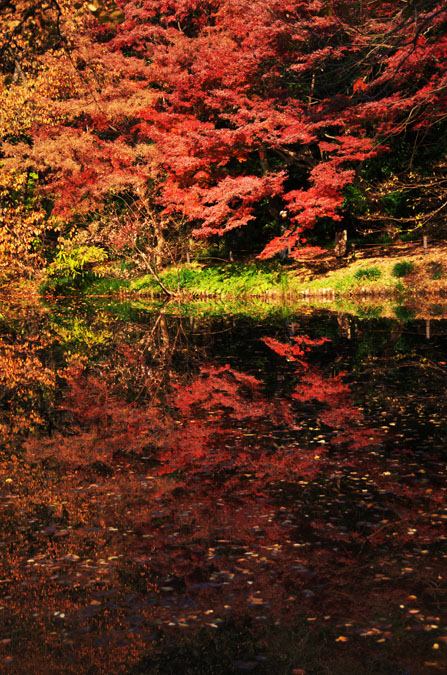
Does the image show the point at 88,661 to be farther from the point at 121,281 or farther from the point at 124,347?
the point at 121,281

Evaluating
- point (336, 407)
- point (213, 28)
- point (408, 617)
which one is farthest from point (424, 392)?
point (213, 28)

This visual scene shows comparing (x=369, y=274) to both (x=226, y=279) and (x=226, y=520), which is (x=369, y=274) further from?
(x=226, y=520)

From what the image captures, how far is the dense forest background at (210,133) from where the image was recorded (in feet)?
90.7

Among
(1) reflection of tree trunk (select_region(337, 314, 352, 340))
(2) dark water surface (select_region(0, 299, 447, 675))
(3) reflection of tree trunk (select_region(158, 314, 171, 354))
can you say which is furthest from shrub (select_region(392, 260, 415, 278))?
(2) dark water surface (select_region(0, 299, 447, 675))

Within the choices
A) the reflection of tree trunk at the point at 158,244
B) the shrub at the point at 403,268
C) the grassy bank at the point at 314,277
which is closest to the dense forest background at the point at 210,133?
the reflection of tree trunk at the point at 158,244

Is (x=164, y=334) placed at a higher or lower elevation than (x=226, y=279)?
lower

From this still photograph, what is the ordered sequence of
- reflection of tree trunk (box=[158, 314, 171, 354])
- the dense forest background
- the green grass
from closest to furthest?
1. reflection of tree trunk (box=[158, 314, 171, 354])
2. the dense forest background
3. the green grass

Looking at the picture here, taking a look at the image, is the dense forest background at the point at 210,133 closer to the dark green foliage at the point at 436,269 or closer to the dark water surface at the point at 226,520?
the dark green foliage at the point at 436,269

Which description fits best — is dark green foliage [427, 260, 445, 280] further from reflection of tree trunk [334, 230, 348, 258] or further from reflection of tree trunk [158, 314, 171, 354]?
reflection of tree trunk [158, 314, 171, 354]

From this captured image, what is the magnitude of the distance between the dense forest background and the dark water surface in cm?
1574

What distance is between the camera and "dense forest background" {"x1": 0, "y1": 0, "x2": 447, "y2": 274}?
27656mm

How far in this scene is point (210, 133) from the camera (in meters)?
29.6

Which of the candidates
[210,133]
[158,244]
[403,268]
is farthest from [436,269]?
[158,244]

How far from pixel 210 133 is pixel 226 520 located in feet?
82.4
